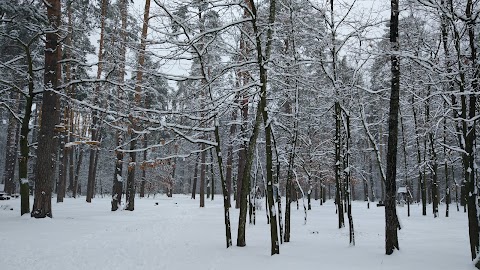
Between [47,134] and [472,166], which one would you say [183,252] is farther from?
[47,134]

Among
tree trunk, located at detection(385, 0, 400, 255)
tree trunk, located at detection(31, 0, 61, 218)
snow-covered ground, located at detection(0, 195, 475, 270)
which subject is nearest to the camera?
snow-covered ground, located at detection(0, 195, 475, 270)

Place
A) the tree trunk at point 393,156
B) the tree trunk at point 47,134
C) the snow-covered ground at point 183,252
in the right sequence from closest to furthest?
the snow-covered ground at point 183,252, the tree trunk at point 393,156, the tree trunk at point 47,134

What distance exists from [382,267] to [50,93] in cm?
1268

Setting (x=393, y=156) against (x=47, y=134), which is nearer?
(x=393, y=156)

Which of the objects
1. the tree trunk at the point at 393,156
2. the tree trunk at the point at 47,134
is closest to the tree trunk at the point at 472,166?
the tree trunk at the point at 393,156

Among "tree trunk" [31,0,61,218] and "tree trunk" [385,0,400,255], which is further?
"tree trunk" [31,0,61,218]

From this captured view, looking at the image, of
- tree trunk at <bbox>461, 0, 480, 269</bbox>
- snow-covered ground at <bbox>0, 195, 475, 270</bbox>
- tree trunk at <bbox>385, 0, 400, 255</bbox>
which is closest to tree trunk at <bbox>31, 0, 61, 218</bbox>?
snow-covered ground at <bbox>0, 195, 475, 270</bbox>

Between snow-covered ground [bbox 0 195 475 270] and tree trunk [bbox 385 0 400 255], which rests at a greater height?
tree trunk [bbox 385 0 400 255]

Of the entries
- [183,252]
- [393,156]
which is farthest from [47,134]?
[393,156]

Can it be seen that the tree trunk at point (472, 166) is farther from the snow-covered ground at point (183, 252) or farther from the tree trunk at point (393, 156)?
the tree trunk at point (393, 156)

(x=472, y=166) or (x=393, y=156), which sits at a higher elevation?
(x=393, y=156)

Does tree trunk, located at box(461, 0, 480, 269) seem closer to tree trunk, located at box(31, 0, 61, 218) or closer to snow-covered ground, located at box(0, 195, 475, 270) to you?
snow-covered ground, located at box(0, 195, 475, 270)

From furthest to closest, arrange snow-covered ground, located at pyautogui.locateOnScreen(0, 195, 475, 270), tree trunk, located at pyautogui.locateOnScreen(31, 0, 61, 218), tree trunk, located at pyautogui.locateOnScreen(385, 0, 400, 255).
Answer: tree trunk, located at pyautogui.locateOnScreen(31, 0, 61, 218) < tree trunk, located at pyautogui.locateOnScreen(385, 0, 400, 255) < snow-covered ground, located at pyautogui.locateOnScreen(0, 195, 475, 270)

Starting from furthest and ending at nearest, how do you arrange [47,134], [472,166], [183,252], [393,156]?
[47,134] → [183,252] → [393,156] → [472,166]
